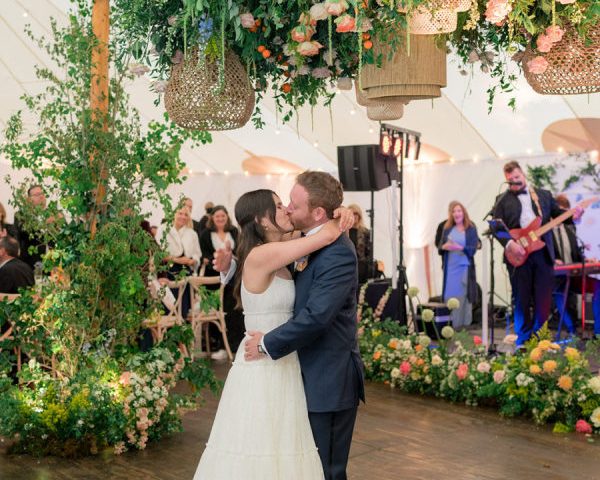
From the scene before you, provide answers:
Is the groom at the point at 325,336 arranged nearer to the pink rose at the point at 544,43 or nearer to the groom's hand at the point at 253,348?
the groom's hand at the point at 253,348

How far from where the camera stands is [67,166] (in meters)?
4.27

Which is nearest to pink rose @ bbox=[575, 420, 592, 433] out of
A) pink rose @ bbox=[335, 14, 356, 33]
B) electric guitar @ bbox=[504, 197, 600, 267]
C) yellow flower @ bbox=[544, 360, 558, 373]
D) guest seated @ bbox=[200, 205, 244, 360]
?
yellow flower @ bbox=[544, 360, 558, 373]

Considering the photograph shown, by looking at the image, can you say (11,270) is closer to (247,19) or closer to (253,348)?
(253,348)

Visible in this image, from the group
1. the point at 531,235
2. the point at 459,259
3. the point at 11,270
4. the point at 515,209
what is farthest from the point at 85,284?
the point at 459,259

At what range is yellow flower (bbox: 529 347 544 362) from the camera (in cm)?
505

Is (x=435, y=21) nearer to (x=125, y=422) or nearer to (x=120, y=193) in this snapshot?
(x=120, y=193)

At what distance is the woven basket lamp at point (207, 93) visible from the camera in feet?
9.21

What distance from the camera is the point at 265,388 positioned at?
8.98ft

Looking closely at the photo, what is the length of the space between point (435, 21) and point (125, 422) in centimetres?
271

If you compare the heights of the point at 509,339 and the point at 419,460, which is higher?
the point at 509,339

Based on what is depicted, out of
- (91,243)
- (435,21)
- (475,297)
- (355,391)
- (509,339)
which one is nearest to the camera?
(435,21)

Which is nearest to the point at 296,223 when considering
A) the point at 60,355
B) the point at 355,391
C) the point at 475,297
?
the point at 355,391

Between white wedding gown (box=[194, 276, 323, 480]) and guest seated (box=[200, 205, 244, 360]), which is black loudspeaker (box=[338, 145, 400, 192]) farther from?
white wedding gown (box=[194, 276, 323, 480])

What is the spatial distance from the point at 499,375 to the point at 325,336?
2.72m
